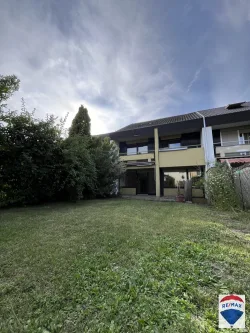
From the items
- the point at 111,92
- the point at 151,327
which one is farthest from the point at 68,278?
the point at 111,92

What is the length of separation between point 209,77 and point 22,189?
1433 cm

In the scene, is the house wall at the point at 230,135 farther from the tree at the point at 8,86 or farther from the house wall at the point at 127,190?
the tree at the point at 8,86

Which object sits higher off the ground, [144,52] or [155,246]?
[144,52]

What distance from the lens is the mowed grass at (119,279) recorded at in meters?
1.61

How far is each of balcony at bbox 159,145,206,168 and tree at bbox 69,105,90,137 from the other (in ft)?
28.5

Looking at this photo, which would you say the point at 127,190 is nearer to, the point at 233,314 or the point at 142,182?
the point at 142,182

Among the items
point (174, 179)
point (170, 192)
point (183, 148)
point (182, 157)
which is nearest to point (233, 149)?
point (183, 148)

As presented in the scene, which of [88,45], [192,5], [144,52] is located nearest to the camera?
[192,5]

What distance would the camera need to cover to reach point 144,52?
8.78 meters

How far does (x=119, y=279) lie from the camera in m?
2.29

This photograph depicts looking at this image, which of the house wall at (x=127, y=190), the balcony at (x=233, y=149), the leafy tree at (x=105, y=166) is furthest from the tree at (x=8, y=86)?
the balcony at (x=233, y=149)

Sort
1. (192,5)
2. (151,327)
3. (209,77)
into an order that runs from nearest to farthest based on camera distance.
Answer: (151,327)
(192,5)
(209,77)

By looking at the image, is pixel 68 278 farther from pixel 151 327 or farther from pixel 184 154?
pixel 184 154

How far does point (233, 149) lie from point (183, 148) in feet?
14.9
